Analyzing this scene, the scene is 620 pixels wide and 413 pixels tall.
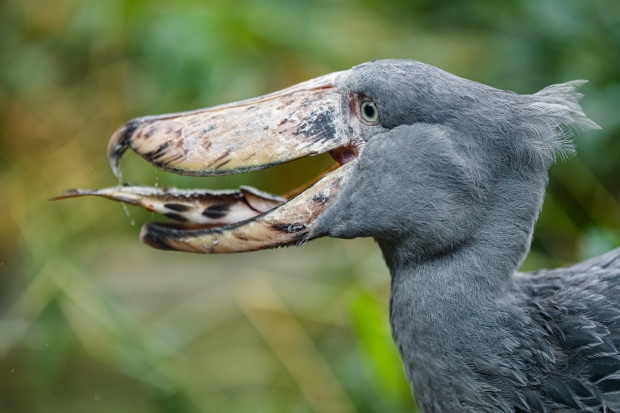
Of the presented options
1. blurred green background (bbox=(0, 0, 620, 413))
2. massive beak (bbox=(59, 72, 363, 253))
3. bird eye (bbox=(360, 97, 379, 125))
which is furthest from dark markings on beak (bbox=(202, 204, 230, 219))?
blurred green background (bbox=(0, 0, 620, 413))

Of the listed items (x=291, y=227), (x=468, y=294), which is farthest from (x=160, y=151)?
(x=468, y=294)

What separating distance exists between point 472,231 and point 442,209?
0.29 ft

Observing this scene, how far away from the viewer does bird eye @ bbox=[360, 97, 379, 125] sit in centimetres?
211

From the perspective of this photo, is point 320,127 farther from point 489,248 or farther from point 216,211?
point 489,248

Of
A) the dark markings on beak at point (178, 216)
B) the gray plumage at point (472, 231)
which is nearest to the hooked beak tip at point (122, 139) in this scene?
the dark markings on beak at point (178, 216)

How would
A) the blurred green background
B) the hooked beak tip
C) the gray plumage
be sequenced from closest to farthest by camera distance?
the gray plumage < the hooked beak tip < the blurred green background


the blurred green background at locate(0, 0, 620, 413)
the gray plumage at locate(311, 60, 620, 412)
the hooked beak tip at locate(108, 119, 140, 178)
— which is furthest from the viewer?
the blurred green background at locate(0, 0, 620, 413)

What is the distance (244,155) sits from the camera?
2131mm

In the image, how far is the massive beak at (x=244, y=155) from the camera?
83.9 inches

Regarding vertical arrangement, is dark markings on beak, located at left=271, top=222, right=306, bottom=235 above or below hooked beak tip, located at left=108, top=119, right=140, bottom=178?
below

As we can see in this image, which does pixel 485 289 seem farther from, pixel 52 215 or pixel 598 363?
pixel 52 215

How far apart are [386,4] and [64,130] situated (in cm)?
197

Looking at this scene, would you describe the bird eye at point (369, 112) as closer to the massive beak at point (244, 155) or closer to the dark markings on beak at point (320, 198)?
the massive beak at point (244, 155)

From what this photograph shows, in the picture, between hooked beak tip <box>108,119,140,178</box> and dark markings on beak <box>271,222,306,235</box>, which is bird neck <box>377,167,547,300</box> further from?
hooked beak tip <box>108,119,140,178</box>
